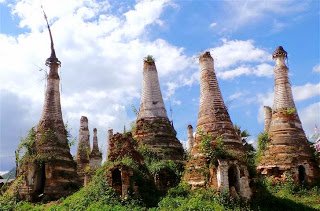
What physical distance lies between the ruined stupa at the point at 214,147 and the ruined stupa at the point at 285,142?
203 inches

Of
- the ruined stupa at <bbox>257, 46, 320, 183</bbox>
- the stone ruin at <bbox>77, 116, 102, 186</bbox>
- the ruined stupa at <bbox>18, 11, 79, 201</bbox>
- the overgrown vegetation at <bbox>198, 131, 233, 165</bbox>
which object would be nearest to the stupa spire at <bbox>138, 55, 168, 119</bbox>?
the ruined stupa at <bbox>18, 11, 79, 201</bbox>

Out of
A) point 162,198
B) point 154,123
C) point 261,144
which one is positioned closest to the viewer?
point 162,198

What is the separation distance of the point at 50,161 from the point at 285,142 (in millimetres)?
14994

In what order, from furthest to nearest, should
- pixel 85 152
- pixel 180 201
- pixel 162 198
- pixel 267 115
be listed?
pixel 267 115 → pixel 85 152 → pixel 162 198 → pixel 180 201

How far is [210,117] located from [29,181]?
11.9m

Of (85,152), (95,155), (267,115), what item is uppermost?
(267,115)

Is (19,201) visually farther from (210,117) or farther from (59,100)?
(210,117)

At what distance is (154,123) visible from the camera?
28.7m

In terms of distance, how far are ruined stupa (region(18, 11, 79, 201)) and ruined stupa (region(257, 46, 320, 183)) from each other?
1253 centimetres

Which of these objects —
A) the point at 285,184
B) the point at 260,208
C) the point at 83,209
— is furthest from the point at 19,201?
the point at 285,184

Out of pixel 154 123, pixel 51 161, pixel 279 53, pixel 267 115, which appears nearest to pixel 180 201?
pixel 154 123

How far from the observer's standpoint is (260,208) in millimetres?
22609

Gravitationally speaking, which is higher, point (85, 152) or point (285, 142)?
point (85, 152)

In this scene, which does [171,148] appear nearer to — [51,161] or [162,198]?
[162,198]
